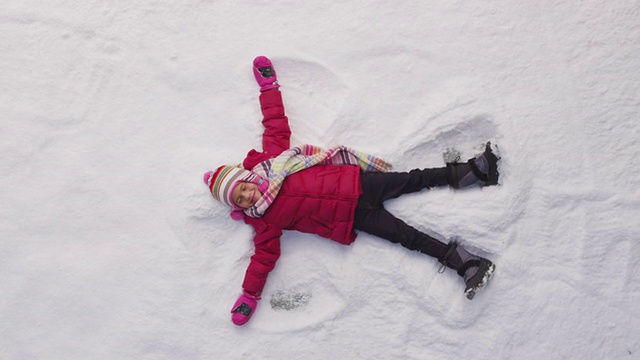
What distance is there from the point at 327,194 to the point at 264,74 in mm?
664

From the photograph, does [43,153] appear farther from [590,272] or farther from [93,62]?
[590,272]

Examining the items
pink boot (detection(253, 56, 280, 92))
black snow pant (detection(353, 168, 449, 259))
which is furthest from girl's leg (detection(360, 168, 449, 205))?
pink boot (detection(253, 56, 280, 92))

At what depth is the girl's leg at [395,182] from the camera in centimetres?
216

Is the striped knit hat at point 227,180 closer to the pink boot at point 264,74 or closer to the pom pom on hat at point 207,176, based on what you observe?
the pom pom on hat at point 207,176

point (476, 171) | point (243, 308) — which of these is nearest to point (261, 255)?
point (243, 308)

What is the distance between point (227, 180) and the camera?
6.90 ft

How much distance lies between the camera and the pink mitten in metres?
2.25

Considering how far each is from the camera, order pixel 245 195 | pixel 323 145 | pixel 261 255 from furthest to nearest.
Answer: pixel 323 145
pixel 261 255
pixel 245 195

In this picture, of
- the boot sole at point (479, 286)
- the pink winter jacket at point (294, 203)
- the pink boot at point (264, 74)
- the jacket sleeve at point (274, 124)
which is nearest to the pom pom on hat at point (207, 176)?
the pink winter jacket at point (294, 203)

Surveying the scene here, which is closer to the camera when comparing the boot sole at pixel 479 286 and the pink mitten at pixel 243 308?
the boot sole at pixel 479 286

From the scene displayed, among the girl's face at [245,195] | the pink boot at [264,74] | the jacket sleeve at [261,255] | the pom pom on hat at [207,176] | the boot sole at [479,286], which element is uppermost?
the pink boot at [264,74]

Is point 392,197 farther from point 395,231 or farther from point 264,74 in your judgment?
point 264,74

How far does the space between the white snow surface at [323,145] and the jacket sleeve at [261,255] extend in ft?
0.32

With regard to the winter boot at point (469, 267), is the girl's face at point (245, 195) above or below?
below
